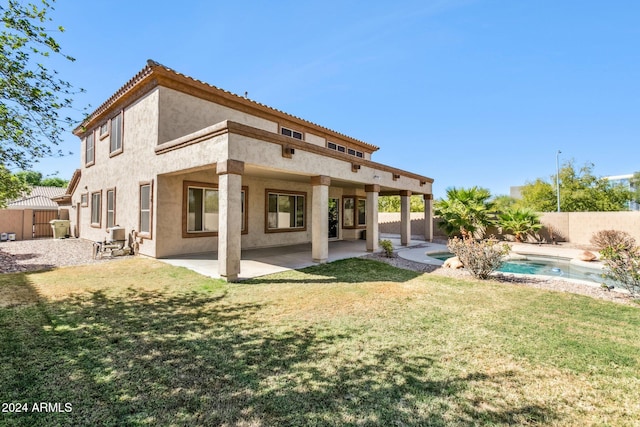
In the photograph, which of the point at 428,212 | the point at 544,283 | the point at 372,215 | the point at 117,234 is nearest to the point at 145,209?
the point at 117,234

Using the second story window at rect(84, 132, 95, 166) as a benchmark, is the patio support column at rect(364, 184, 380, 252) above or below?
below

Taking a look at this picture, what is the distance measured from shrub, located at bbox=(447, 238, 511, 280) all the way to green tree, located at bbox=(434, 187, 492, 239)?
934 cm

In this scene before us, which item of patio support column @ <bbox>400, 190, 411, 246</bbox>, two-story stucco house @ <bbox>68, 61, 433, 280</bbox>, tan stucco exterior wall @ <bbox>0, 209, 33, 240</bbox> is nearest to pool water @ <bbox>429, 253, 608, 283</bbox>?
patio support column @ <bbox>400, 190, 411, 246</bbox>

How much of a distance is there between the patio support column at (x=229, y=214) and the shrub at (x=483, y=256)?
7.56 metres

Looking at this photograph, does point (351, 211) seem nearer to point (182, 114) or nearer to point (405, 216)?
point (405, 216)

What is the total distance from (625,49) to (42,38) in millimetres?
23542

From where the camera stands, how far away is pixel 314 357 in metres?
3.98

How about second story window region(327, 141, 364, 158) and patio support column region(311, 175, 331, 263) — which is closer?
patio support column region(311, 175, 331, 263)

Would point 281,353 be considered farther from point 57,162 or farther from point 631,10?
point 631,10

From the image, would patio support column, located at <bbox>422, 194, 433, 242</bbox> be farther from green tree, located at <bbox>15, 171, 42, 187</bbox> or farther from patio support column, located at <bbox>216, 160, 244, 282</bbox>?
green tree, located at <bbox>15, 171, 42, 187</bbox>

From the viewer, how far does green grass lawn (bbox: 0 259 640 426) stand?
2.88 m

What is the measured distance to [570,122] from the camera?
26.5 m

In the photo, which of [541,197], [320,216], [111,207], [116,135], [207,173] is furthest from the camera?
[541,197]

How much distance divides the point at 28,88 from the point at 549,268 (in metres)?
19.3
